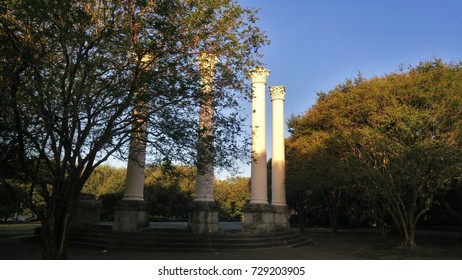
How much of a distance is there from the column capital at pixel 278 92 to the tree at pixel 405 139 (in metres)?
5.43

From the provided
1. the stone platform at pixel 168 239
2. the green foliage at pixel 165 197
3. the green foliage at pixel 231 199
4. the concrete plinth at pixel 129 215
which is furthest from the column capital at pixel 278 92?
the green foliage at pixel 231 199

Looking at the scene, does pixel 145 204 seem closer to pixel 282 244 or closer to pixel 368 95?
pixel 282 244

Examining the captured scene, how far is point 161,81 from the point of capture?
1471 cm

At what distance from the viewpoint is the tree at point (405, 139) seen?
24.3 m

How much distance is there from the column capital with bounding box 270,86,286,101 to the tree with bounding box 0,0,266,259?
1853 cm

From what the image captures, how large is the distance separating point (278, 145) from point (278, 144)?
11 cm

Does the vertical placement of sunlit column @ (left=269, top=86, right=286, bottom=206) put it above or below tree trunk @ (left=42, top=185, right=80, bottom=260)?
above

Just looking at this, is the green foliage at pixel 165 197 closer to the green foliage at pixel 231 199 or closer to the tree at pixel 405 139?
the green foliage at pixel 231 199

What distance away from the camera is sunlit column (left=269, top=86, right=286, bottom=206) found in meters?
33.2

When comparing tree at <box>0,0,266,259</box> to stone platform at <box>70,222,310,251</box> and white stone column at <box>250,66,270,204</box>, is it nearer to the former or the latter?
stone platform at <box>70,222,310,251</box>

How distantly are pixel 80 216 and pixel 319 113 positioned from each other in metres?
23.3

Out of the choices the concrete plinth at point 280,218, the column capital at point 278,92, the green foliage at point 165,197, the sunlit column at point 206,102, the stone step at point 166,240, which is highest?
the column capital at point 278,92

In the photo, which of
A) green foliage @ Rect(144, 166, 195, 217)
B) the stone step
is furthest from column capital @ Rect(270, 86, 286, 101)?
green foliage @ Rect(144, 166, 195, 217)

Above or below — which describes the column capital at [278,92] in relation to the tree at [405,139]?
above
